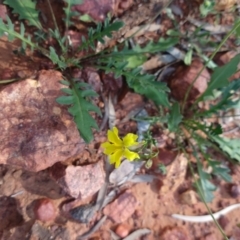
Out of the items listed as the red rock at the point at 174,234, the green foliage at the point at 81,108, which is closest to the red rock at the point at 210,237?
the red rock at the point at 174,234

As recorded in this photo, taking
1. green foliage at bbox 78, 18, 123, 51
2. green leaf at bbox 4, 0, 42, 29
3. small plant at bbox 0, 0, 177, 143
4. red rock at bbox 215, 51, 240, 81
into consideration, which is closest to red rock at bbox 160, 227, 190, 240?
small plant at bbox 0, 0, 177, 143

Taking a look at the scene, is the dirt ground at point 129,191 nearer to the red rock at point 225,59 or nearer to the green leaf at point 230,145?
the green leaf at point 230,145

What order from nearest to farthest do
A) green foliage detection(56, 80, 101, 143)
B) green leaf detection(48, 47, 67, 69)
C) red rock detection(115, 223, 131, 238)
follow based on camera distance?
green foliage detection(56, 80, 101, 143)
green leaf detection(48, 47, 67, 69)
red rock detection(115, 223, 131, 238)

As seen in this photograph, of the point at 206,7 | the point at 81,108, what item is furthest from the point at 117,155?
the point at 206,7

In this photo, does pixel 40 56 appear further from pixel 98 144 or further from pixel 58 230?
pixel 58 230

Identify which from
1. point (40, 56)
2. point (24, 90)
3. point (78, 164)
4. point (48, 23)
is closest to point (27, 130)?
point (24, 90)

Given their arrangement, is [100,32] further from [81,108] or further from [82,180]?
[82,180]

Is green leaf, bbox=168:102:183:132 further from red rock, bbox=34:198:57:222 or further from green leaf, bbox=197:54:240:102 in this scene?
red rock, bbox=34:198:57:222
